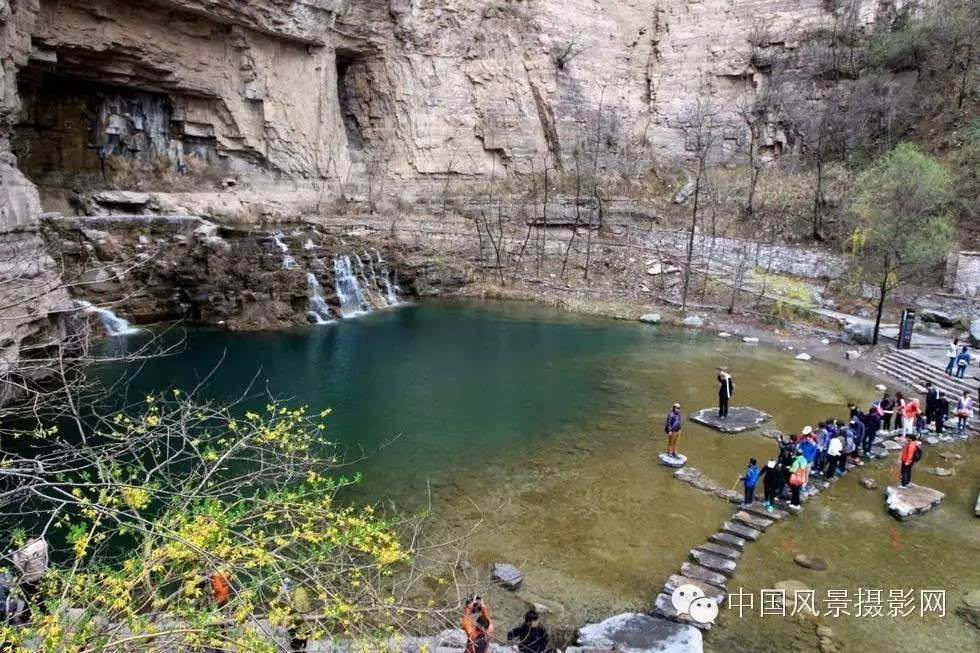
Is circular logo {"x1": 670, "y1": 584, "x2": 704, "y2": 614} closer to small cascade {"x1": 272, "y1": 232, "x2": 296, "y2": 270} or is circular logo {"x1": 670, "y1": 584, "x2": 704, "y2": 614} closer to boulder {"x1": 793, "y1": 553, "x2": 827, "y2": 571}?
boulder {"x1": 793, "y1": 553, "x2": 827, "y2": 571}

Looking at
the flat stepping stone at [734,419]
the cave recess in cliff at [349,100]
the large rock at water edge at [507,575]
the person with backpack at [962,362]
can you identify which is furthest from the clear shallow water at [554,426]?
→ the cave recess in cliff at [349,100]

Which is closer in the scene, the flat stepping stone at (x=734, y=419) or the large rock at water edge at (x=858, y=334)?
the flat stepping stone at (x=734, y=419)

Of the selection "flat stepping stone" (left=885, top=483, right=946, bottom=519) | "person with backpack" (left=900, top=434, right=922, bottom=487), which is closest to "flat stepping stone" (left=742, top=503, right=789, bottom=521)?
"flat stepping stone" (left=885, top=483, right=946, bottom=519)

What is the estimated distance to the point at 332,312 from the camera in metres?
36.5

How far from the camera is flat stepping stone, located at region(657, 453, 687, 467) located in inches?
690

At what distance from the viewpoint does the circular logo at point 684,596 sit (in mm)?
11237

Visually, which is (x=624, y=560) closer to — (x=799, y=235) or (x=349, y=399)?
(x=349, y=399)

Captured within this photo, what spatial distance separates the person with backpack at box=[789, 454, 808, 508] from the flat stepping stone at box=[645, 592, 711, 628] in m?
5.12

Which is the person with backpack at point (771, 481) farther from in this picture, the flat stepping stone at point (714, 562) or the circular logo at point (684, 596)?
the circular logo at point (684, 596)

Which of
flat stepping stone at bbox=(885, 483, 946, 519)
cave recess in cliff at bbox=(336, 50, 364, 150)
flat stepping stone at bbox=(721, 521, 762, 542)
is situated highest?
cave recess in cliff at bbox=(336, 50, 364, 150)

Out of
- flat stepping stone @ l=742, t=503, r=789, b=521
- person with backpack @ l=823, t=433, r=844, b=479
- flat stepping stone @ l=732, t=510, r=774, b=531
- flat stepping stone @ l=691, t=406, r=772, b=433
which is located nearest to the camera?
flat stepping stone @ l=732, t=510, r=774, b=531

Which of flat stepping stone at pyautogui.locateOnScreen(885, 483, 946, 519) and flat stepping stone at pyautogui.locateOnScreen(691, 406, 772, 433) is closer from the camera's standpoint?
flat stepping stone at pyautogui.locateOnScreen(885, 483, 946, 519)

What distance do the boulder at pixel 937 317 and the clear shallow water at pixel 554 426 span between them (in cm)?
829

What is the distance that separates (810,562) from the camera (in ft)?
42.1
